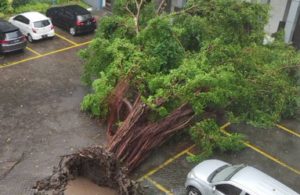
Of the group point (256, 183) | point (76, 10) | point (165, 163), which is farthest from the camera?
point (76, 10)

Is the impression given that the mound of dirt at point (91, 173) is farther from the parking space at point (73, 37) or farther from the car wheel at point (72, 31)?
the car wheel at point (72, 31)

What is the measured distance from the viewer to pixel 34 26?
2220 cm

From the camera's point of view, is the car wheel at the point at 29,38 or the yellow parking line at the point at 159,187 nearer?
the yellow parking line at the point at 159,187

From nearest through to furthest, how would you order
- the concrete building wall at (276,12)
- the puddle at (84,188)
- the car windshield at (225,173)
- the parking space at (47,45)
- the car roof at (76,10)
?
1. the car windshield at (225,173)
2. the puddle at (84,188)
3. the parking space at (47,45)
4. the concrete building wall at (276,12)
5. the car roof at (76,10)

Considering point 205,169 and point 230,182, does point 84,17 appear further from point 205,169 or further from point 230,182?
point 230,182

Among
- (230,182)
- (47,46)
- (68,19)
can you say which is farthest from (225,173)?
(68,19)

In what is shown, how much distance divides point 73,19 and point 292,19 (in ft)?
40.8

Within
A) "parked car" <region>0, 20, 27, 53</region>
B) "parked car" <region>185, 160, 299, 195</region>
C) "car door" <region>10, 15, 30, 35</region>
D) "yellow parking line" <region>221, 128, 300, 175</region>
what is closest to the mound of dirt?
"parked car" <region>185, 160, 299, 195</region>

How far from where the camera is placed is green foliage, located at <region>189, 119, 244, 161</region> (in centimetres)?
1398

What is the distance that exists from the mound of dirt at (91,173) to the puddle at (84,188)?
0.17ft

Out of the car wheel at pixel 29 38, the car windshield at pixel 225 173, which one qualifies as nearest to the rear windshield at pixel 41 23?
the car wheel at pixel 29 38

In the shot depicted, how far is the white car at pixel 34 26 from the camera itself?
73.0 ft

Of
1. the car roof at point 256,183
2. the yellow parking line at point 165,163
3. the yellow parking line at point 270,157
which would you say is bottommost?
the yellow parking line at point 165,163

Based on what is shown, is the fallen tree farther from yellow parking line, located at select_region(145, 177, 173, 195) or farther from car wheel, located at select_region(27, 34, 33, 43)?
car wheel, located at select_region(27, 34, 33, 43)
